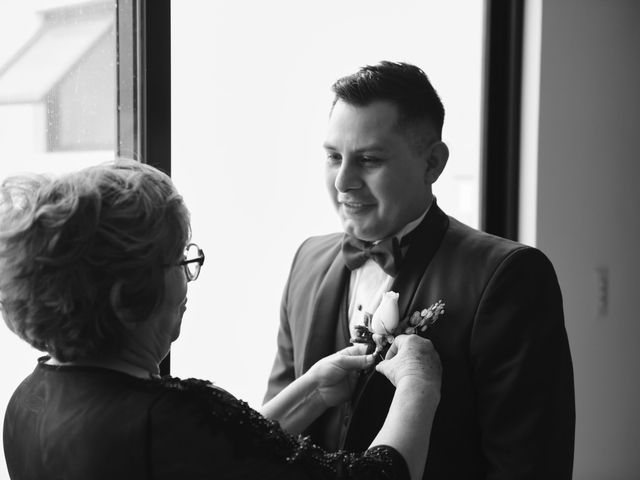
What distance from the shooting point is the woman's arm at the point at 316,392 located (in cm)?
148

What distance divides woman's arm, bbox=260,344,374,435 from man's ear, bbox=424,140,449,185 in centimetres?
41

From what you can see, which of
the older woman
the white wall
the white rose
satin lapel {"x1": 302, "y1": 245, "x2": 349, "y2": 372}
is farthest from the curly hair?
the white wall

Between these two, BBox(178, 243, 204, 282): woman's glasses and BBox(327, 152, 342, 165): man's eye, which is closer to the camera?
BBox(178, 243, 204, 282): woman's glasses

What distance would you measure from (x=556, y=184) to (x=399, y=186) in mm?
1316

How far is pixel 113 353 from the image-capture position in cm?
107

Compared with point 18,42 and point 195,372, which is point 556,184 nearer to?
point 195,372

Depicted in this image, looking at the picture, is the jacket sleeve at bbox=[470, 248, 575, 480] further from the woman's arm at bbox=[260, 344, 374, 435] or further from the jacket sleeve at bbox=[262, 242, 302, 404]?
the jacket sleeve at bbox=[262, 242, 302, 404]

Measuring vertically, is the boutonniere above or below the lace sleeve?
above

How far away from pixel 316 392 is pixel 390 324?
0.21 metres

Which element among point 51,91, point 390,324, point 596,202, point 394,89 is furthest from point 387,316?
point 596,202

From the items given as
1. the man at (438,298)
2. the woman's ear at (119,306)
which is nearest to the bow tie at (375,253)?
the man at (438,298)

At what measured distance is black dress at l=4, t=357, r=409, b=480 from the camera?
3.15 ft

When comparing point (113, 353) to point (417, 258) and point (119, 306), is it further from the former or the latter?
point (417, 258)

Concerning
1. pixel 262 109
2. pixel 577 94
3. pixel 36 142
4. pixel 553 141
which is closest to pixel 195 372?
pixel 262 109
